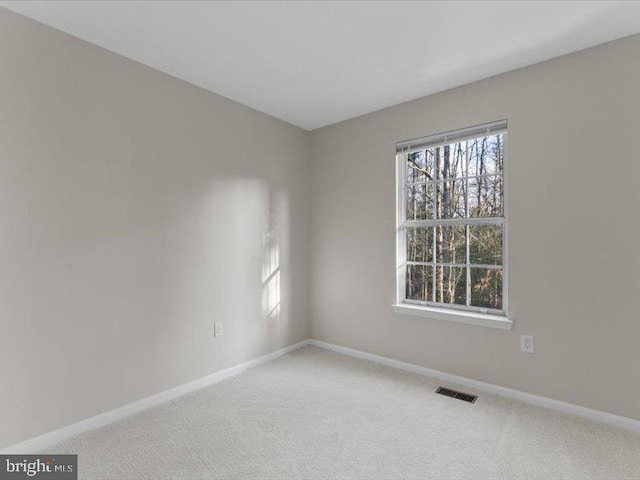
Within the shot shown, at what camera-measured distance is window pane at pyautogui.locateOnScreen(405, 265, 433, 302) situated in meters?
3.10

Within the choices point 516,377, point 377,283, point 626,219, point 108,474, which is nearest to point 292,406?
point 108,474

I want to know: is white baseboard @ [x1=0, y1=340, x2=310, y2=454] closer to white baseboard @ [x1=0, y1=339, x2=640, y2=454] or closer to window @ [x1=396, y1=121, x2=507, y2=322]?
Result: white baseboard @ [x1=0, y1=339, x2=640, y2=454]

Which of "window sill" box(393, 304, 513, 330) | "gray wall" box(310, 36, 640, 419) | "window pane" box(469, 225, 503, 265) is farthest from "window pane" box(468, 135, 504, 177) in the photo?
"window sill" box(393, 304, 513, 330)

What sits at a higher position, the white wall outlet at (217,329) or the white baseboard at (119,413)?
the white wall outlet at (217,329)

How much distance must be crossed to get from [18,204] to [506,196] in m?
3.17

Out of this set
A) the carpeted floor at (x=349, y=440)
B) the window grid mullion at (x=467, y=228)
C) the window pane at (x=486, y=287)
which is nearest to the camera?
the carpeted floor at (x=349, y=440)

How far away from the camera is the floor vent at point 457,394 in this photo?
8.35ft

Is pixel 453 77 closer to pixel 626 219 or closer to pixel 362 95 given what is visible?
pixel 362 95

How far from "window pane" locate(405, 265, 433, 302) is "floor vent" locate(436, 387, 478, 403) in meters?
0.75

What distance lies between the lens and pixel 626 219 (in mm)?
2148

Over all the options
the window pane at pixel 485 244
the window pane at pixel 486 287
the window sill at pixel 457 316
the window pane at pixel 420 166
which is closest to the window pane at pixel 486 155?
the window pane at pixel 420 166

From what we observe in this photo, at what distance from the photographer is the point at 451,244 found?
9.73 ft

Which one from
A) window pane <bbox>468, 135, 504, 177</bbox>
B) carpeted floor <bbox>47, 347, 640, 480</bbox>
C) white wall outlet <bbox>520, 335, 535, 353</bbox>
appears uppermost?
window pane <bbox>468, 135, 504, 177</bbox>

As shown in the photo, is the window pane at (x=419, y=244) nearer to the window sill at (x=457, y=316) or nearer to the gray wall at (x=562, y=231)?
the gray wall at (x=562, y=231)
